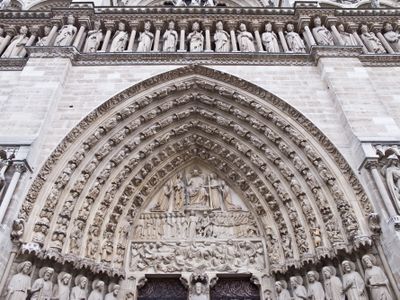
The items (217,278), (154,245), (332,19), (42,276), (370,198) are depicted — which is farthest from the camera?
(332,19)

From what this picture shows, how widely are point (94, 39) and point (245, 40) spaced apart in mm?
3548

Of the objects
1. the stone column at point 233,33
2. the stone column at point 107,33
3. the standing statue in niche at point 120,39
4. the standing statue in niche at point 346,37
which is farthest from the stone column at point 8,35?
the standing statue in niche at point 346,37

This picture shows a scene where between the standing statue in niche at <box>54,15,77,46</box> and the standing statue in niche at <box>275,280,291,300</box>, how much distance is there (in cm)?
660

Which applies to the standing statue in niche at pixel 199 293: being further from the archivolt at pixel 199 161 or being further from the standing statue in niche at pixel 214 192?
the standing statue in niche at pixel 214 192

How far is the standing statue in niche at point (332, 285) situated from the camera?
→ 208 inches

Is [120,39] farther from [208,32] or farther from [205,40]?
[208,32]

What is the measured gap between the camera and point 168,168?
7.86 meters

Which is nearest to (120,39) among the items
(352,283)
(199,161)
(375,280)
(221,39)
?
(221,39)

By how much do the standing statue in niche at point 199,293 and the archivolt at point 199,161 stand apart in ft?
4.18

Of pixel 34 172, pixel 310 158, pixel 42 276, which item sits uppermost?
pixel 310 158

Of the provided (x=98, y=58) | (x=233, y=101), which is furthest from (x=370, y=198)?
(x=98, y=58)

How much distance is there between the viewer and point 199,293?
20.1ft

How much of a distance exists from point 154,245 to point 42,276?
209 cm

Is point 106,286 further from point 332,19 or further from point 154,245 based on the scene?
point 332,19
